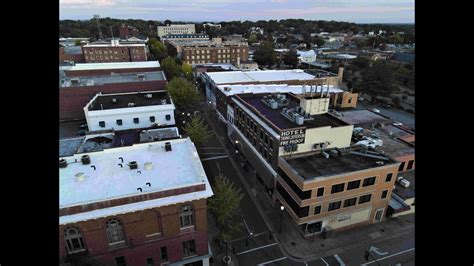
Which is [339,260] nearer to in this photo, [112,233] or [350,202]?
[350,202]

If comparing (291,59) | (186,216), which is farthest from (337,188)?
(291,59)

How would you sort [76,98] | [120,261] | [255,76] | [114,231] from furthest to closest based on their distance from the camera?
[255,76]
[76,98]
[120,261]
[114,231]

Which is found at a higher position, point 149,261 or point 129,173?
point 129,173

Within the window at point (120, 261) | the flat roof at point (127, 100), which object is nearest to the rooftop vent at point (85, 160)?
the window at point (120, 261)

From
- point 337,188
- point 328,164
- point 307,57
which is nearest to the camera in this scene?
point 337,188

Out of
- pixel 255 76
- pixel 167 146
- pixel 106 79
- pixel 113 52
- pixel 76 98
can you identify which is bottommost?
pixel 167 146

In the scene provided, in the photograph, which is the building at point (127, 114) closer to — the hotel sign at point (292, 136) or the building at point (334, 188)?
the hotel sign at point (292, 136)
